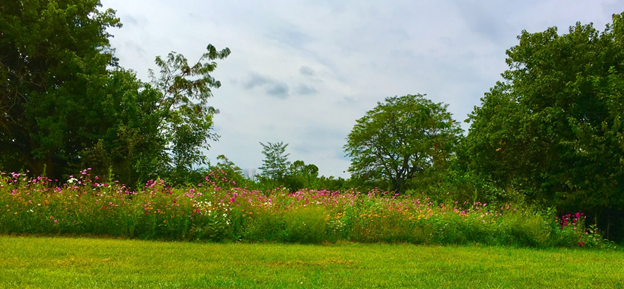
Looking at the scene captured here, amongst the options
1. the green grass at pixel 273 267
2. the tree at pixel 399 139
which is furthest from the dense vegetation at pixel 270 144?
the tree at pixel 399 139

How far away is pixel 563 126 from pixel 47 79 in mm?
23335

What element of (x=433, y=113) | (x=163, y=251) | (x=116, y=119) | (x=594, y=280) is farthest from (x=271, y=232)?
(x=433, y=113)

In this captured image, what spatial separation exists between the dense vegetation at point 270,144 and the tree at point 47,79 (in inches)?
2.7

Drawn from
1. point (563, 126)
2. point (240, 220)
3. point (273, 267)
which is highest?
point (563, 126)

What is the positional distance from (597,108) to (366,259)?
47.3ft

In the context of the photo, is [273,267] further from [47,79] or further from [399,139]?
[399,139]

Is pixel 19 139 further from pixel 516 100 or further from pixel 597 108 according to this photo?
pixel 597 108

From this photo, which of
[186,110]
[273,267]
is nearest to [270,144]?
[186,110]

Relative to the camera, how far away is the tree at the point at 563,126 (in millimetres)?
15945

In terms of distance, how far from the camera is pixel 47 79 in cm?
2238

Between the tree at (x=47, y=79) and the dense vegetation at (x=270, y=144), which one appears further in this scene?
the tree at (x=47, y=79)

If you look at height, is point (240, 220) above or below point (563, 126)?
below

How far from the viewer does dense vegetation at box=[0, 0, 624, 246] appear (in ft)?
39.4

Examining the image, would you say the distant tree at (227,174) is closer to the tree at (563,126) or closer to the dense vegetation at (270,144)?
the dense vegetation at (270,144)
